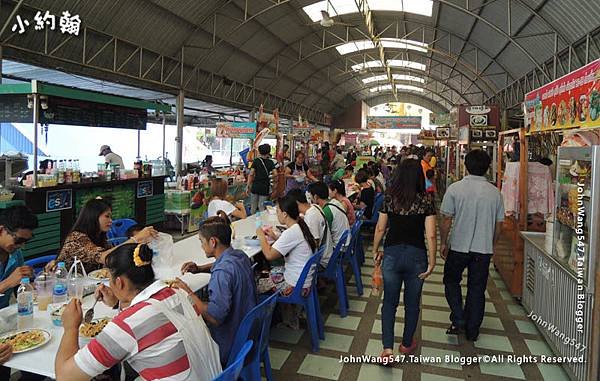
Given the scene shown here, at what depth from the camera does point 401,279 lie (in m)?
3.07

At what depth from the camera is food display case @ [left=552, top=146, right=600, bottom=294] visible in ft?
8.23

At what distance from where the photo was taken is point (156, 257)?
3002mm

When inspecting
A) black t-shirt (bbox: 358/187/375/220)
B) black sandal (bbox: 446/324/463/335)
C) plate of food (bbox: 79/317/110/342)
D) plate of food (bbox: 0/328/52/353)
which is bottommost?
black sandal (bbox: 446/324/463/335)

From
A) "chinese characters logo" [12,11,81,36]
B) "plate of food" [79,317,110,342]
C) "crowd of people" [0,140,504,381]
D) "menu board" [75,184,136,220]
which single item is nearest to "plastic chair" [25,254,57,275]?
"crowd of people" [0,140,504,381]

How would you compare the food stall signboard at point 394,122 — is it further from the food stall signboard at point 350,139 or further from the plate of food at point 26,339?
the plate of food at point 26,339

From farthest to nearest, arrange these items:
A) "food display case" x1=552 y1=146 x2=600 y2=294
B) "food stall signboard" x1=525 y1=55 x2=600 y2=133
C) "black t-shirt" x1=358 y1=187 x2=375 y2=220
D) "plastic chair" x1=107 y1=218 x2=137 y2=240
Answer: "black t-shirt" x1=358 y1=187 x2=375 y2=220
"plastic chair" x1=107 y1=218 x2=137 y2=240
"food stall signboard" x1=525 y1=55 x2=600 y2=133
"food display case" x1=552 y1=146 x2=600 y2=294

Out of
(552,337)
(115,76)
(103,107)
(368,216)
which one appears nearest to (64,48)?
(115,76)

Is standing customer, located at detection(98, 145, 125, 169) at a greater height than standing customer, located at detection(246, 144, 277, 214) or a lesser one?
greater

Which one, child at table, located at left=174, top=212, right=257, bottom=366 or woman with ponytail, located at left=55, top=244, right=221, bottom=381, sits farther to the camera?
child at table, located at left=174, top=212, right=257, bottom=366

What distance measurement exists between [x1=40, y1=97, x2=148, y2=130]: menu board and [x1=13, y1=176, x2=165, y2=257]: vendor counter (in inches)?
39.4

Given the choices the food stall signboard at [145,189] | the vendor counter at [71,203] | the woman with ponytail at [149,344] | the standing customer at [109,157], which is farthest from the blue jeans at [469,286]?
the standing customer at [109,157]

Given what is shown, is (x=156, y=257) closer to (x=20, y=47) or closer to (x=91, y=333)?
(x=91, y=333)

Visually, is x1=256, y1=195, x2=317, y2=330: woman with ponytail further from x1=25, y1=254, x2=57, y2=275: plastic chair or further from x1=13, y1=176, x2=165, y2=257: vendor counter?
x1=13, y1=176, x2=165, y2=257: vendor counter

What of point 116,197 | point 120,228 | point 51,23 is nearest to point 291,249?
point 120,228
